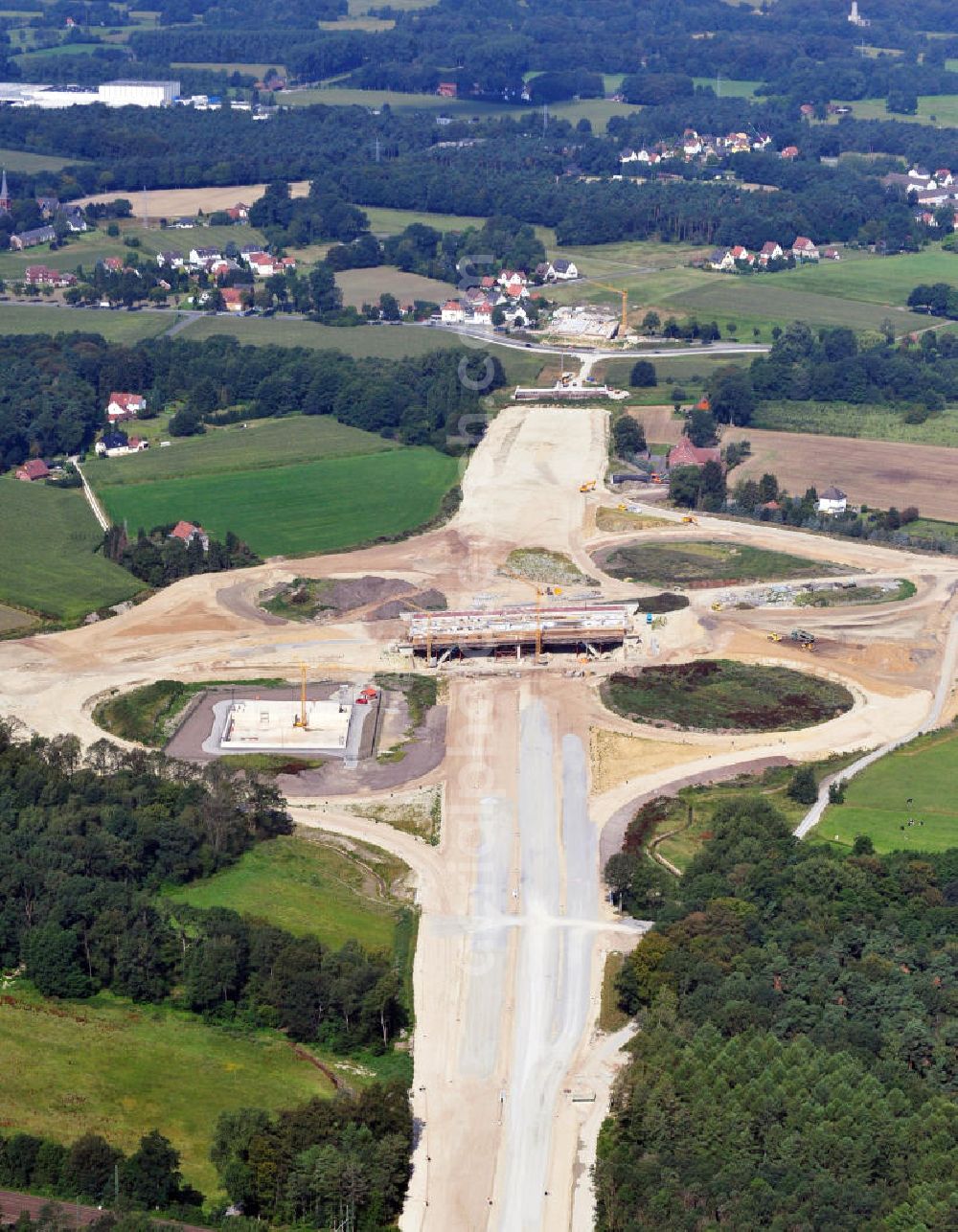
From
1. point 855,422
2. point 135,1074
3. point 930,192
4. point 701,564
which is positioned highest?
point 135,1074

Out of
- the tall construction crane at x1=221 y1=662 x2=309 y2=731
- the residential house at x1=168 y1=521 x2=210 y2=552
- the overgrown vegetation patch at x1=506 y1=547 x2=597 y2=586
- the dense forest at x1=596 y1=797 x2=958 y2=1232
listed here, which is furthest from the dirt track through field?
the dense forest at x1=596 y1=797 x2=958 y2=1232

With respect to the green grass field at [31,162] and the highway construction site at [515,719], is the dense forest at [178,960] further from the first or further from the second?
the green grass field at [31,162]

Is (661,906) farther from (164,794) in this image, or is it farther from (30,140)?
(30,140)

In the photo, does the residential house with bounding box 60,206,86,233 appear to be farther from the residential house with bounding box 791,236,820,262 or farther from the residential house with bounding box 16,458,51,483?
the residential house with bounding box 16,458,51,483

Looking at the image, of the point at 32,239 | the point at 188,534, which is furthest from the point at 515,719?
the point at 32,239

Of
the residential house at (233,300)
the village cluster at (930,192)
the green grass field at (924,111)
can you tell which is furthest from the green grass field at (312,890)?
the green grass field at (924,111)

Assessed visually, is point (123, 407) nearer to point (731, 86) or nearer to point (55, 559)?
point (55, 559)
